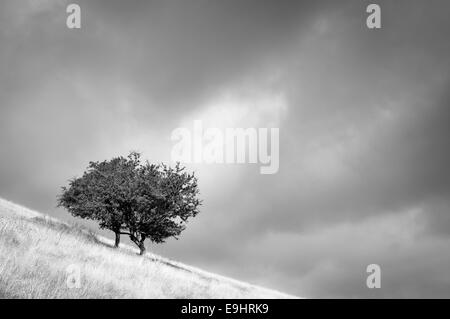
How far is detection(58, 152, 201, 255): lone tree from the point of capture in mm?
38844

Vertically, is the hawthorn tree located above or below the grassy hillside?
above

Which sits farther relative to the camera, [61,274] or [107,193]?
[107,193]

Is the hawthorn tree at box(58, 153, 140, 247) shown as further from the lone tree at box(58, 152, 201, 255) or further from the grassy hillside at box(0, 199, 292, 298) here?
the grassy hillside at box(0, 199, 292, 298)

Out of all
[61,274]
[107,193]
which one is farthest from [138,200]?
[61,274]

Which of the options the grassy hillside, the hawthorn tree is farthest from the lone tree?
the grassy hillside

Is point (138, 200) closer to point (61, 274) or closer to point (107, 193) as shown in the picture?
point (107, 193)

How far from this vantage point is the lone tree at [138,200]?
38844mm

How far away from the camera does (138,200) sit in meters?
38.0

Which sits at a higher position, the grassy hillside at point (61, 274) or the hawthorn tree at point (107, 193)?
the hawthorn tree at point (107, 193)

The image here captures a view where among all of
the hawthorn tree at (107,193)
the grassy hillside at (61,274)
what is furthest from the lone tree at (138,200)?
the grassy hillside at (61,274)

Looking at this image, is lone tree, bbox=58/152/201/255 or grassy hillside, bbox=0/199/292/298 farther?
lone tree, bbox=58/152/201/255

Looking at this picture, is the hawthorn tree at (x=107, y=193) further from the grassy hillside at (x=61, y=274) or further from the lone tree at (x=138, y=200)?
the grassy hillside at (x=61, y=274)
